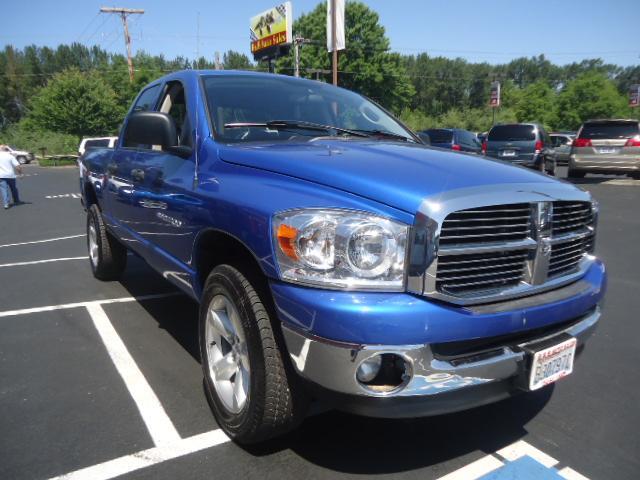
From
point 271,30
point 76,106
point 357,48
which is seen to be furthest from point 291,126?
point 357,48

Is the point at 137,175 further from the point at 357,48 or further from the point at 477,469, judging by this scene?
the point at 357,48

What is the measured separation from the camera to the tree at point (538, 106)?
49844 millimetres

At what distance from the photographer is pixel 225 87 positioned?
121 inches

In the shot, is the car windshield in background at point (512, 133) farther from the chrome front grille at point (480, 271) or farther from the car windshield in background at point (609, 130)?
the chrome front grille at point (480, 271)

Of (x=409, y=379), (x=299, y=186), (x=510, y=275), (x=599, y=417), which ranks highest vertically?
(x=299, y=186)

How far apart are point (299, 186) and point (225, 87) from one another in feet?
4.59

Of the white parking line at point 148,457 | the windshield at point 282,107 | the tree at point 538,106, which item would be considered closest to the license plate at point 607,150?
the windshield at point 282,107

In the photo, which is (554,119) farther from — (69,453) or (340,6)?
(69,453)

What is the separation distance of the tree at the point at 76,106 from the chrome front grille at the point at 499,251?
43.2m

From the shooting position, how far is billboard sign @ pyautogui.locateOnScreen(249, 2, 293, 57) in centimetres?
2694

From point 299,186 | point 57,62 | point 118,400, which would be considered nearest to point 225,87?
point 299,186

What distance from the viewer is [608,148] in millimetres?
13969


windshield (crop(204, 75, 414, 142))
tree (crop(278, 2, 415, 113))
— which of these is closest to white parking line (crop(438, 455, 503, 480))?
windshield (crop(204, 75, 414, 142))

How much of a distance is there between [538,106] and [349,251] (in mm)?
56018
